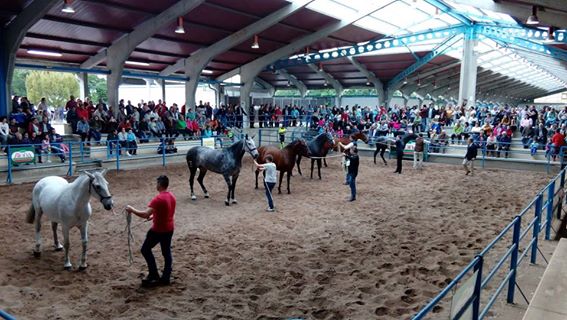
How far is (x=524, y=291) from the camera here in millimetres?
4738

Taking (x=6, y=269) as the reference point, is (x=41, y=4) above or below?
above

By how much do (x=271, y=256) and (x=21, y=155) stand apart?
9.67 metres

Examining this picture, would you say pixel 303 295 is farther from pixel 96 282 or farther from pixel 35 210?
pixel 35 210

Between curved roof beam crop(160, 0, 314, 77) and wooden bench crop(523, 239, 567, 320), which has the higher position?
curved roof beam crop(160, 0, 314, 77)

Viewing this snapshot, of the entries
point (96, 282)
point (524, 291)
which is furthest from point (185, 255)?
point (524, 291)

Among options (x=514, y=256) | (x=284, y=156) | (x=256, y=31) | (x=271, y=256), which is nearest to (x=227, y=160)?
(x=284, y=156)

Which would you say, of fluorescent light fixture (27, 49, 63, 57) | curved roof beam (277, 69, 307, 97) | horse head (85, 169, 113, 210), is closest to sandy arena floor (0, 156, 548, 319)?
horse head (85, 169, 113, 210)

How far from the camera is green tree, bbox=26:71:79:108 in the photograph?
4681cm

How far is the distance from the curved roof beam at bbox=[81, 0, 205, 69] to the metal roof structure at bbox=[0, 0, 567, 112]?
43 mm

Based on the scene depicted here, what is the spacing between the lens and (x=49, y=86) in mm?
47250

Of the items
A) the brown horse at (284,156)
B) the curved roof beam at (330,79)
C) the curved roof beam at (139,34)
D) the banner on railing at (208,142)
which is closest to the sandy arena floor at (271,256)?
the brown horse at (284,156)

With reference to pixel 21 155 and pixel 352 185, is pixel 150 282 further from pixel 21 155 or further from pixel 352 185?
pixel 21 155

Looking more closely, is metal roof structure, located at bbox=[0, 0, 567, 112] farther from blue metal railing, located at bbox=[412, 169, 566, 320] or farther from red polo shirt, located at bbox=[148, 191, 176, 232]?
red polo shirt, located at bbox=[148, 191, 176, 232]

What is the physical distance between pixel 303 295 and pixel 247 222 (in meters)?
3.46
